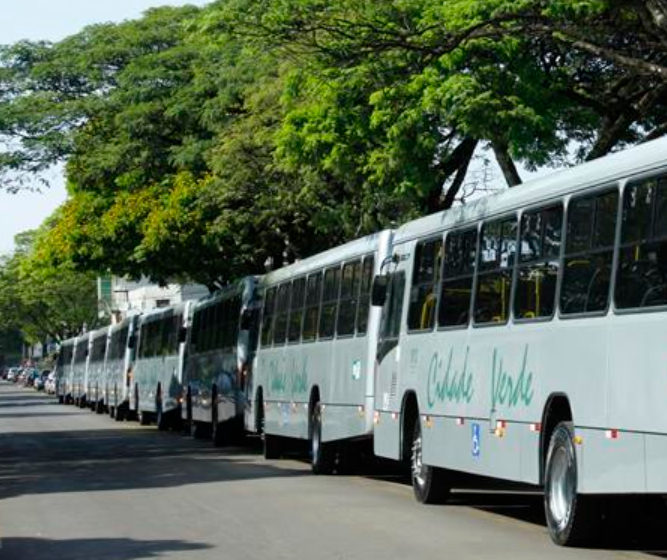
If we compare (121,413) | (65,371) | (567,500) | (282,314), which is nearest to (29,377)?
(65,371)

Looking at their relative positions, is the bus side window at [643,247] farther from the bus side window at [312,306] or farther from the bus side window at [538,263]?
the bus side window at [312,306]

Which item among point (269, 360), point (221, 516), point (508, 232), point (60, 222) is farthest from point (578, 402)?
point (60, 222)

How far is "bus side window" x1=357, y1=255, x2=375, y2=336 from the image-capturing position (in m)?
22.1

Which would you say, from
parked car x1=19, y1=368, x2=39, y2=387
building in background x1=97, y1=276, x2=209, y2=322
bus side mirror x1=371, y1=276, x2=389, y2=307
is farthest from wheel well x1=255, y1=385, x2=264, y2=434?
parked car x1=19, y1=368, x2=39, y2=387

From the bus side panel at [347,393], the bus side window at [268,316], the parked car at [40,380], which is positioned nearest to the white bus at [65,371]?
the parked car at [40,380]

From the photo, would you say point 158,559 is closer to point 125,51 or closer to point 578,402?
point 578,402

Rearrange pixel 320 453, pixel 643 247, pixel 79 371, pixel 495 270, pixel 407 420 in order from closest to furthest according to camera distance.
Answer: pixel 643 247, pixel 495 270, pixel 407 420, pixel 320 453, pixel 79 371

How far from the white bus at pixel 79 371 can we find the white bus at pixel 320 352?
132 feet

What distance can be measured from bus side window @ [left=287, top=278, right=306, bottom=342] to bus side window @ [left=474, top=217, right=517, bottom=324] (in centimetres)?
963

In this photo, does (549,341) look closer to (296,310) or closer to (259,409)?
(296,310)

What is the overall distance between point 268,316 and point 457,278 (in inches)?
465

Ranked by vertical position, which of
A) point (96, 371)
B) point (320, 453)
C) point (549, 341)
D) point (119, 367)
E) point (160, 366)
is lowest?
point (320, 453)

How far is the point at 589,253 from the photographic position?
1371 cm

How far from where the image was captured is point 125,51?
153 ft
